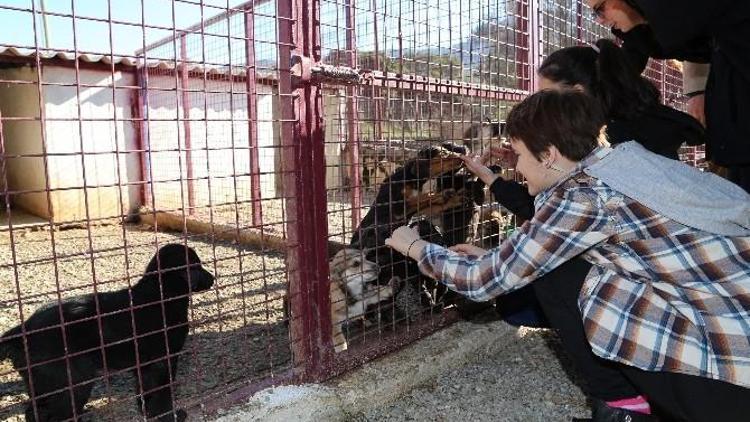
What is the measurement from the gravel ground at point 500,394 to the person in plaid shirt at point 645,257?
87 centimetres

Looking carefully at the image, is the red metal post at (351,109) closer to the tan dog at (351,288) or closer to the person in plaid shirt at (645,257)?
the tan dog at (351,288)

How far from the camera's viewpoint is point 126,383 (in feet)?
10.8

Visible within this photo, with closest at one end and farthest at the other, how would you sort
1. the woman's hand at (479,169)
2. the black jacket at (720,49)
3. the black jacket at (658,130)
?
the black jacket at (720,49)
the black jacket at (658,130)
the woman's hand at (479,169)

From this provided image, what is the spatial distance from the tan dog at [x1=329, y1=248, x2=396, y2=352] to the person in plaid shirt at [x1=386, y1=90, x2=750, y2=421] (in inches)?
51.9

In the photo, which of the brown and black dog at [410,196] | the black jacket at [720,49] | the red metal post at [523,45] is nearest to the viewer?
the black jacket at [720,49]

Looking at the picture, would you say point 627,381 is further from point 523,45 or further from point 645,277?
point 523,45

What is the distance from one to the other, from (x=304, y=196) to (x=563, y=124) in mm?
1171

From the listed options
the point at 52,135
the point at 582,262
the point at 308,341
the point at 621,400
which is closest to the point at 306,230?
the point at 308,341

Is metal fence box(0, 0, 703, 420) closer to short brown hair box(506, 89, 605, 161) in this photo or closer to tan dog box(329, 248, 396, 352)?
tan dog box(329, 248, 396, 352)

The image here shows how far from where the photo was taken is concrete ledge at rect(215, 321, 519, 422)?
254cm

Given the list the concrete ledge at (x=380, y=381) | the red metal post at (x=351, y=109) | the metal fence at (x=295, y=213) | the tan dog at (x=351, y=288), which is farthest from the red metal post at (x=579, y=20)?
the tan dog at (x=351, y=288)

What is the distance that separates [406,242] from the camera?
2.35m

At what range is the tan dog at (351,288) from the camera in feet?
10.8

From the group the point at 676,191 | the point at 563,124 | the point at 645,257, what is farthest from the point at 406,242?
the point at 676,191
